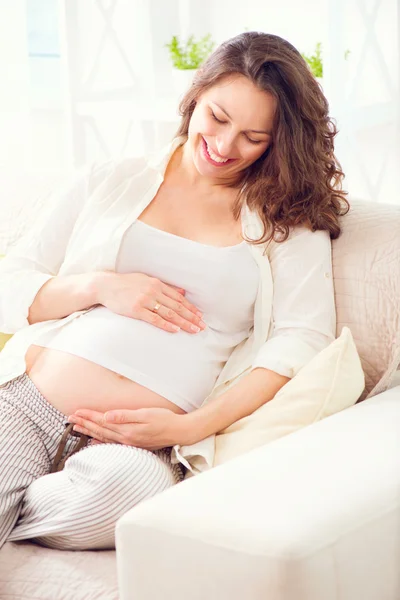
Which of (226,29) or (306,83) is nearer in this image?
(306,83)

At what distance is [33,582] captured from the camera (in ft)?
4.40

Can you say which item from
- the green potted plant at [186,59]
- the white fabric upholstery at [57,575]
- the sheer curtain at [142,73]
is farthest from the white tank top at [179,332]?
the green potted plant at [186,59]

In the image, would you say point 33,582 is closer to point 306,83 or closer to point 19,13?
point 306,83

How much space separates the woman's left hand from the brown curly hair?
0.39 metres

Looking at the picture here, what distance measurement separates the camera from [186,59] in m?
3.35

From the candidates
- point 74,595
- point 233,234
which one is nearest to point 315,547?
point 74,595

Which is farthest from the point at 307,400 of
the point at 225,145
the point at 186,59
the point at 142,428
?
the point at 186,59

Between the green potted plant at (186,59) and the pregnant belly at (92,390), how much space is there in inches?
72.7

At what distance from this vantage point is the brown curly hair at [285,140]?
1.72 metres

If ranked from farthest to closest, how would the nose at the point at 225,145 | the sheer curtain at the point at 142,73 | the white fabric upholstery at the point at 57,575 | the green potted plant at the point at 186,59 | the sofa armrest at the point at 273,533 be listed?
the green potted plant at the point at 186,59
the sheer curtain at the point at 142,73
the nose at the point at 225,145
the white fabric upholstery at the point at 57,575
the sofa armrest at the point at 273,533

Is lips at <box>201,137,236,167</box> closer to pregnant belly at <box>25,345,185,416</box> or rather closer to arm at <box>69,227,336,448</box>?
arm at <box>69,227,336,448</box>

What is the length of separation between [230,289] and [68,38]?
1.73 metres

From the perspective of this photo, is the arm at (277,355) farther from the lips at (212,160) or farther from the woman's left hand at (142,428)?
the lips at (212,160)

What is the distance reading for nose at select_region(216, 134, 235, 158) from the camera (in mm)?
1708
